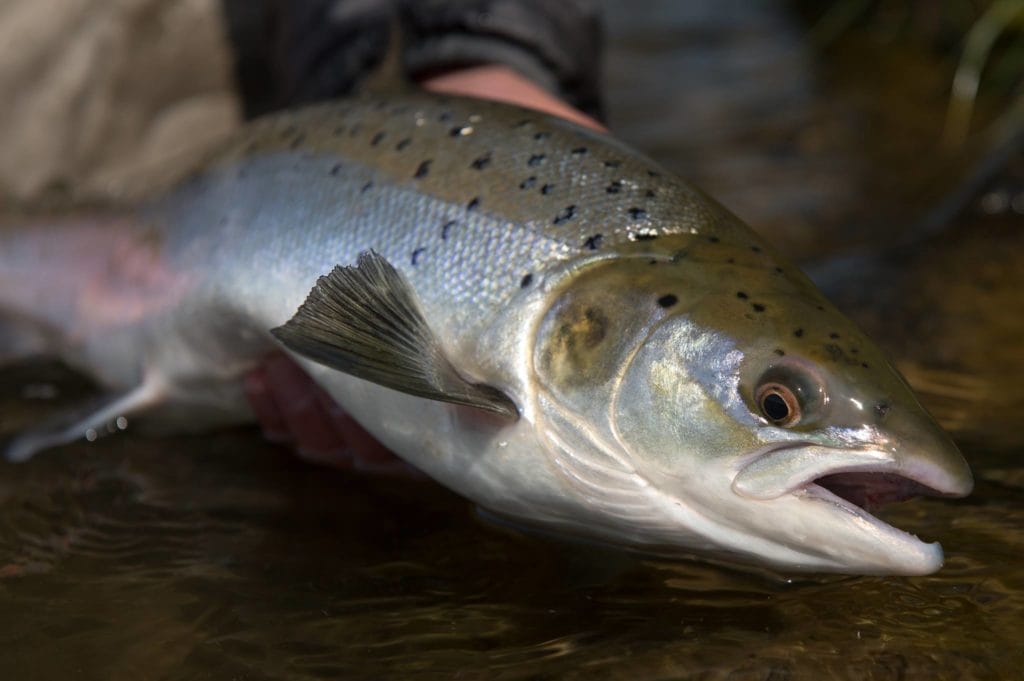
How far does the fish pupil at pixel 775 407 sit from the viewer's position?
2051mm

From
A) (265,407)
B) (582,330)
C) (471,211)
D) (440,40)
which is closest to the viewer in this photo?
(582,330)

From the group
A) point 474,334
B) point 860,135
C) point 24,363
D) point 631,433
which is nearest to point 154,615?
point 474,334

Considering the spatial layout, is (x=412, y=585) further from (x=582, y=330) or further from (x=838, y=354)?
(x=838, y=354)

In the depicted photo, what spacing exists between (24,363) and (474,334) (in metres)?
2.23

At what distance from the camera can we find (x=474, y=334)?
2391mm

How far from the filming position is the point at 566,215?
7.97 feet

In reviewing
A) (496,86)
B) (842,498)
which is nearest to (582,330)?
(842,498)

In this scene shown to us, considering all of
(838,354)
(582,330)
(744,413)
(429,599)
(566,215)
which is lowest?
(429,599)

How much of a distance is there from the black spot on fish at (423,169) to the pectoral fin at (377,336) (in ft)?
0.91

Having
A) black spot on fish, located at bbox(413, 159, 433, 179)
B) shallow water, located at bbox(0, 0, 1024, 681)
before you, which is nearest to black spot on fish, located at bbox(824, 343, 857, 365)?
shallow water, located at bbox(0, 0, 1024, 681)

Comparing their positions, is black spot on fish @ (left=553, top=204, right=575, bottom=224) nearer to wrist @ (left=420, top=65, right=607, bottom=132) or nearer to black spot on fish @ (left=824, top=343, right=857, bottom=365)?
black spot on fish @ (left=824, top=343, right=857, bottom=365)

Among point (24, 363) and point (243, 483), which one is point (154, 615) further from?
point (24, 363)

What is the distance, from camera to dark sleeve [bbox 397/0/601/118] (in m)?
4.13

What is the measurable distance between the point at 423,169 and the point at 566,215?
0.43 metres
